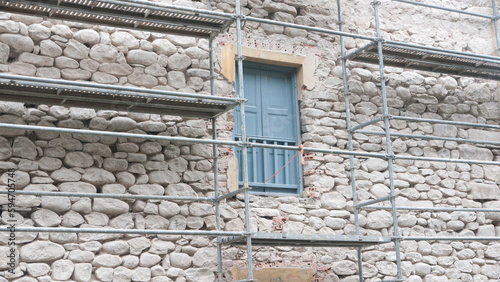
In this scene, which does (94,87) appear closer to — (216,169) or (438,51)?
(216,169)

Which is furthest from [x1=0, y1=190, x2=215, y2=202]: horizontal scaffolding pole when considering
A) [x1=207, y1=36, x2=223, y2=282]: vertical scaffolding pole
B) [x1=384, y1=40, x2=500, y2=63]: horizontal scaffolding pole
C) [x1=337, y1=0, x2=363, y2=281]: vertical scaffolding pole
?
[x1=384, y1=40, x2=500, y2=63]: horizontal scaffolding pole

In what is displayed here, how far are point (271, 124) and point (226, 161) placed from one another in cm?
74

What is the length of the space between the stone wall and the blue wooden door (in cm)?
17

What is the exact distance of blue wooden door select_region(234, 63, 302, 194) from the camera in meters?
7.43

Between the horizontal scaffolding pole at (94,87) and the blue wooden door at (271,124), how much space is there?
1183 millimetres

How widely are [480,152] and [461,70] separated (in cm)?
104

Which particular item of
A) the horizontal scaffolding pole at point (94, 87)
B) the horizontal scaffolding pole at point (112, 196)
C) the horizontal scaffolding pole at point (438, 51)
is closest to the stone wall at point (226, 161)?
the horizontal scaffolding pole at point (112, 196)

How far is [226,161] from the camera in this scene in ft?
23.5

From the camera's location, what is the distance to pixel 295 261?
7.18 metres

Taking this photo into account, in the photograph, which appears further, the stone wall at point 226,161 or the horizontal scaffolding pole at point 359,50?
the horizontal scaffolding pole at point 359,50

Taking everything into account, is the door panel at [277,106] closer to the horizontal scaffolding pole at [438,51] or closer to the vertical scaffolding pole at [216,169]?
the vertical scaffolding pole at [216,169]

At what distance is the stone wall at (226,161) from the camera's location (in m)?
6.41

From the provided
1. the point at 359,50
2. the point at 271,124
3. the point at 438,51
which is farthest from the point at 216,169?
the point at 438,51

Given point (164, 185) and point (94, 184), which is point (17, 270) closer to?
point (94, 184)
